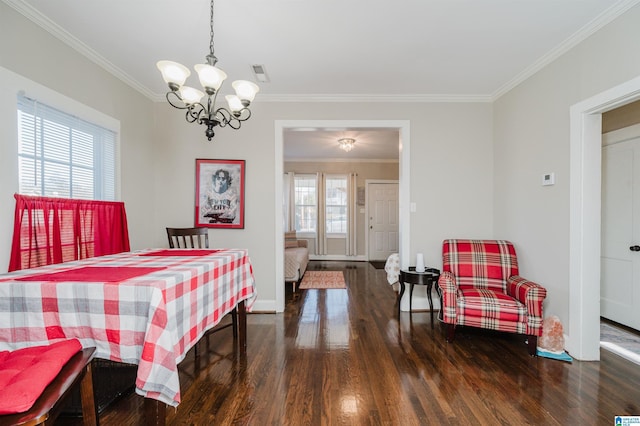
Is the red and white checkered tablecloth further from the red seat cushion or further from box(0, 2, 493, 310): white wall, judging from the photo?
box(0, 2, 493, 310): white wall

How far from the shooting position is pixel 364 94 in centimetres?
327

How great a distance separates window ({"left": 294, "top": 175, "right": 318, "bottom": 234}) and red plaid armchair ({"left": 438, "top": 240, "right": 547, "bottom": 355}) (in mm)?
4178

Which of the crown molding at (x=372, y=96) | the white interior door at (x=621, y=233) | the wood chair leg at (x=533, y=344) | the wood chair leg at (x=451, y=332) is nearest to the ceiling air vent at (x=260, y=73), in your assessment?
the crown molding at (x=372, y=96)

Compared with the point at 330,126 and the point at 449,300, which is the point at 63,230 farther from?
the point at 449,300

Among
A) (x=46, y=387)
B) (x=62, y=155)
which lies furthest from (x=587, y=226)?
(x=62, y=155)

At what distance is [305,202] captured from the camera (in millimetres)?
6859

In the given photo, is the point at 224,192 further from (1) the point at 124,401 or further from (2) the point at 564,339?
(2) the point at 564,339

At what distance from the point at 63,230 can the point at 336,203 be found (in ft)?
17.5

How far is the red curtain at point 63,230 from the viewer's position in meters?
1.88

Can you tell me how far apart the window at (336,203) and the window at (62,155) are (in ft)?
15.4

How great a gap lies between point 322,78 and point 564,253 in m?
2.78

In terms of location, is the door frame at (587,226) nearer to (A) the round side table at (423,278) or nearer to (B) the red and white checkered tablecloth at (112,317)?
(A) the round side table at (423,278)

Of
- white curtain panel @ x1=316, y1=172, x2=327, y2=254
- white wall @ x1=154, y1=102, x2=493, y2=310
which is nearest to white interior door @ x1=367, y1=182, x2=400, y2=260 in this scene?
white curtain panel @ x1=316, y1=172, x2=327, y2=254

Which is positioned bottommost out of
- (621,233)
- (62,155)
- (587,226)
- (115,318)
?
(115,318)
